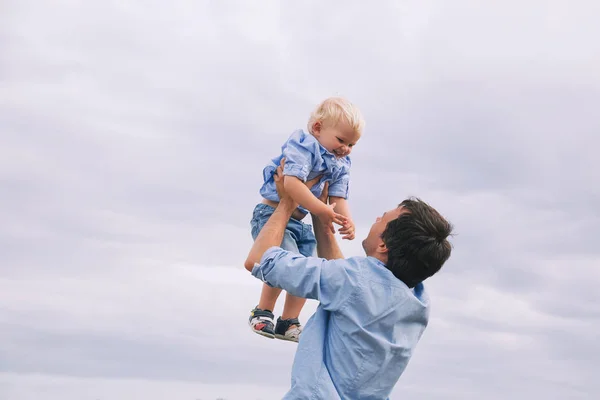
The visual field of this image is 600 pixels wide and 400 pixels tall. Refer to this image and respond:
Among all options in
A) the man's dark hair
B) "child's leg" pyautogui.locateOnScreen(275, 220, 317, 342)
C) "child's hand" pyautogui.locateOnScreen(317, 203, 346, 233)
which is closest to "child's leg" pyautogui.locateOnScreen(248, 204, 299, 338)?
"child's leg" pyautogui.locateOnScreen(275, 220, 317, 342)

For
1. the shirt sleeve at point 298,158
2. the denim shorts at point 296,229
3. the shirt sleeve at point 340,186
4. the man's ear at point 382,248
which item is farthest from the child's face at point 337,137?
the man's ear at point 382,248

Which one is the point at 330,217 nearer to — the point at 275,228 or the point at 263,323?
the point at 275,228

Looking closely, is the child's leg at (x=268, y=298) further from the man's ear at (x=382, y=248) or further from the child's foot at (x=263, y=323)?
the man's ear at (x=382, y=248)

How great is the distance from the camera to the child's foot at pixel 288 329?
8391 millimetres

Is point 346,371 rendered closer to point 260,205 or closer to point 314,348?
point 314,348

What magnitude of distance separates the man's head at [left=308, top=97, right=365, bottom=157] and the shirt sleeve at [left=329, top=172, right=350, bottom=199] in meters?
0.44

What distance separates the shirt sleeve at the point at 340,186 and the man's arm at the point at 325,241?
0.64 feet

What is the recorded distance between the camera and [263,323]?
27.6 ft

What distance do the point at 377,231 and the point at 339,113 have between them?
2001 mm

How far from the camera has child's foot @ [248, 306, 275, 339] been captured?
27.5ft

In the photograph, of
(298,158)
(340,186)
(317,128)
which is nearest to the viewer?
(298,158)

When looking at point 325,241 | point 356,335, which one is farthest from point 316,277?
point 325,241

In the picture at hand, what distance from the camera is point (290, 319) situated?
848 cm

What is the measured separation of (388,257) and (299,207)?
2347 mm
